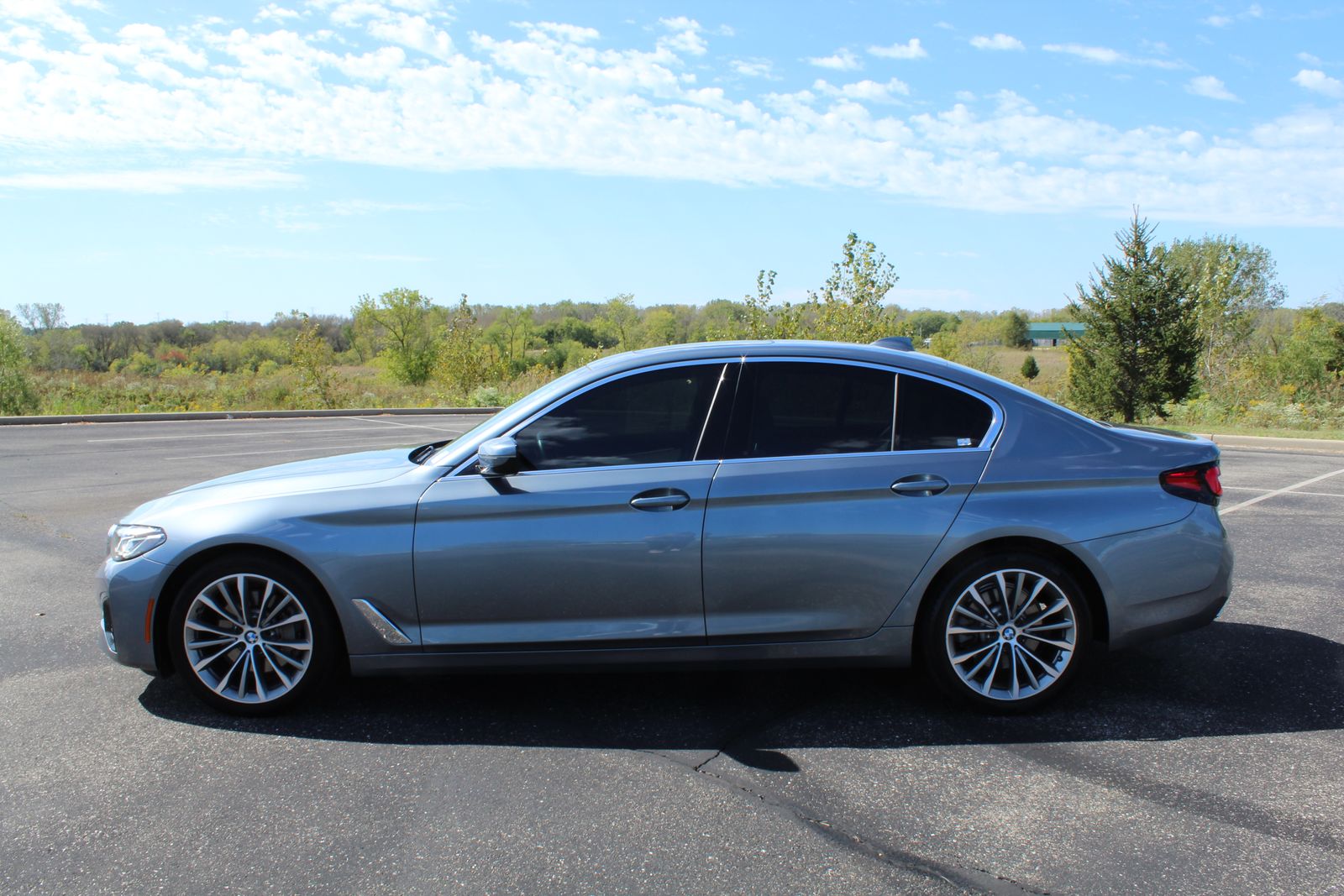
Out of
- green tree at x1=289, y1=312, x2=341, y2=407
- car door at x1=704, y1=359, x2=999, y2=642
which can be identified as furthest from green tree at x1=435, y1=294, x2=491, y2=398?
car door at x1=704, y1=359, x2=999, y2=642

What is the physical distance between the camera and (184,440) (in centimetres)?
1767

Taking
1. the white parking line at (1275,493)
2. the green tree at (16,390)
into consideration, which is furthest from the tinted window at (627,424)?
the green tree at (16,390)

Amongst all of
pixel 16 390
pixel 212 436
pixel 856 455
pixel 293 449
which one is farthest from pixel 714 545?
pixel 16 390

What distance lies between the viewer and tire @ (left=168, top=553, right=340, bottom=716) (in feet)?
13.3

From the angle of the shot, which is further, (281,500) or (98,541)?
(98,541)

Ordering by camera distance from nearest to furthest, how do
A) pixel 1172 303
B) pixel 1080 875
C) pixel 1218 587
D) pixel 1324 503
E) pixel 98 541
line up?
pixel 1080 875 < pixel 1218 587 < pixel 98 541 < pixel 1324 503 < pixel 1172 303

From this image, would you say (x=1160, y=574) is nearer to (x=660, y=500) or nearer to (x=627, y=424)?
(x=660, y=500)

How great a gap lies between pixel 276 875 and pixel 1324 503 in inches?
431

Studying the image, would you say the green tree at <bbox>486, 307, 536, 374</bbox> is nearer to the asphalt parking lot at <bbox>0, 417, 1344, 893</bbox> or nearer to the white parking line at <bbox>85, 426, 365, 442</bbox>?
the white parking line at <bbox>85, 426, 365, 442</bbox>

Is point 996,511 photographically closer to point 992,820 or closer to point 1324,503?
point 992,820

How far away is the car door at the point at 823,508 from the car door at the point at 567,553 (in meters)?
0.14

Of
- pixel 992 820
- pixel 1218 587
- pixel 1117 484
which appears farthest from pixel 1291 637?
pixel 992 820

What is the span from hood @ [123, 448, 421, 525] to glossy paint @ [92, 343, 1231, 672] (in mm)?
67

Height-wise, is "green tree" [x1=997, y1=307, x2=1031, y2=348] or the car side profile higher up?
"green tree" [x1=997, y1=307, x2=1031, y2=348]
